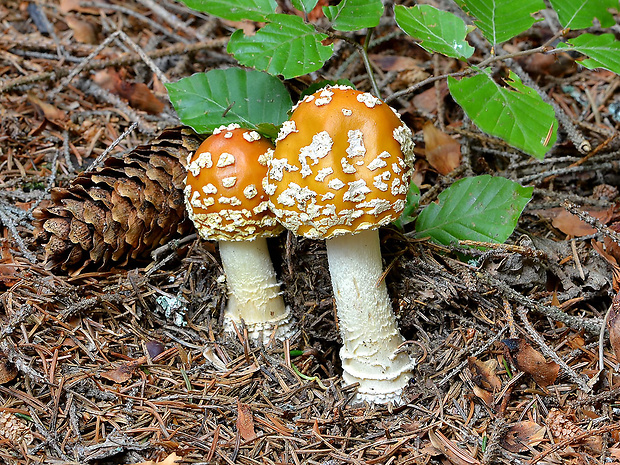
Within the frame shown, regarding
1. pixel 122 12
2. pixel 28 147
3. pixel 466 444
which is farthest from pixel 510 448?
pixel 122 12

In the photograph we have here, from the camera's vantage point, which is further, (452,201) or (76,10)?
(76,10)

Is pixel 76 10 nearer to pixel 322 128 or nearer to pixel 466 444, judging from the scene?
pixel 322 128

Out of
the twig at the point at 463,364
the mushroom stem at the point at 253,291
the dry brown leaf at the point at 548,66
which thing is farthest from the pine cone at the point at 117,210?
the dry brown leaf at the point at 548,66

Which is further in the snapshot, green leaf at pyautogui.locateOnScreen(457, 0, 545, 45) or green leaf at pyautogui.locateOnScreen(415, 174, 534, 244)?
green leaf at pyautogui.locateOnScreen(415, 174, 534, 244)

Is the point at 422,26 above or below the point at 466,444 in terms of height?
above

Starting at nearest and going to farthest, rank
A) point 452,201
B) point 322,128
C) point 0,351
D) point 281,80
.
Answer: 1. point 322,128
2. point 0,351
3. point 452,201
4. point 281,80

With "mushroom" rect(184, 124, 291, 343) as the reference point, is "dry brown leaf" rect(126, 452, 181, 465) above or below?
below

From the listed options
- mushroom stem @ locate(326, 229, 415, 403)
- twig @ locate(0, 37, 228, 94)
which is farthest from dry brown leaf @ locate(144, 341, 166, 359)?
twig @ locate(0, 37, 228, 94)

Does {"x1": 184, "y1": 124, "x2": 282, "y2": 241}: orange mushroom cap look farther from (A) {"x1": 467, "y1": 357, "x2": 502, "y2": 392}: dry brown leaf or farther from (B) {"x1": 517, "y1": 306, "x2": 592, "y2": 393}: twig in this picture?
(B) {"x1": 517, "y1": 306, "x2": 592, "y2": 393}: twig
